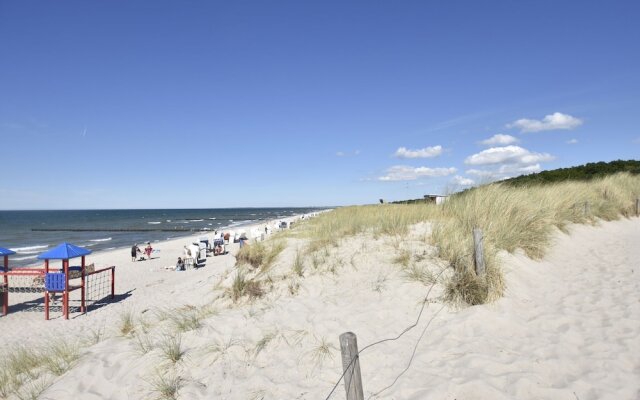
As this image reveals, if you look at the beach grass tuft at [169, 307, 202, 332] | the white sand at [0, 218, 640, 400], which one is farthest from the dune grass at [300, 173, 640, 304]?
the beach grass tuft at [169, 307, 202, 332]

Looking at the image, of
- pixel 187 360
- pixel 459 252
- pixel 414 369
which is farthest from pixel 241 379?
pixel 459 252

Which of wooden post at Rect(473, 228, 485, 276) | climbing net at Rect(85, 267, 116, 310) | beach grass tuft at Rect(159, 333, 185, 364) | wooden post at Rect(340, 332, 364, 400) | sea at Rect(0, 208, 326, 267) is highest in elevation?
wooden post at Rect(473, 228, 485, 276)

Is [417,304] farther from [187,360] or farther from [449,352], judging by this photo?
[187,360]

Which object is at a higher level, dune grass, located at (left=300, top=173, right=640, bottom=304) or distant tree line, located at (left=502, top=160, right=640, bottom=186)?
distant tree line, located at (left=502, top=160, right=640, bottom=186)

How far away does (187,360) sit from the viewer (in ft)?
15.6

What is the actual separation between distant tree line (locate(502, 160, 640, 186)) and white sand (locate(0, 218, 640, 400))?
20.0 meters

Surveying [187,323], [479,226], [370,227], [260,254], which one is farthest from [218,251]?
[479,226]

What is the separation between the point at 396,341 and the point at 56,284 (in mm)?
10375

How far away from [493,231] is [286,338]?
206 inches

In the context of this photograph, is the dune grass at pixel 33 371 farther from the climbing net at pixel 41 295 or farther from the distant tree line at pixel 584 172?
the distant tree line at pixel 584 172

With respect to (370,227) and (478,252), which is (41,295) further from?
(478,252)

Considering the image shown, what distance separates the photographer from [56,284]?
10453 millimetres

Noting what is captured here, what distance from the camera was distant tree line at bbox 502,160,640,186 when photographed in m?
24.9

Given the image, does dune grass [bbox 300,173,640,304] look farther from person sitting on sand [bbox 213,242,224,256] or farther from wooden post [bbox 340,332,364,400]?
person sitting on sand [bbox 213,242,224,256]
